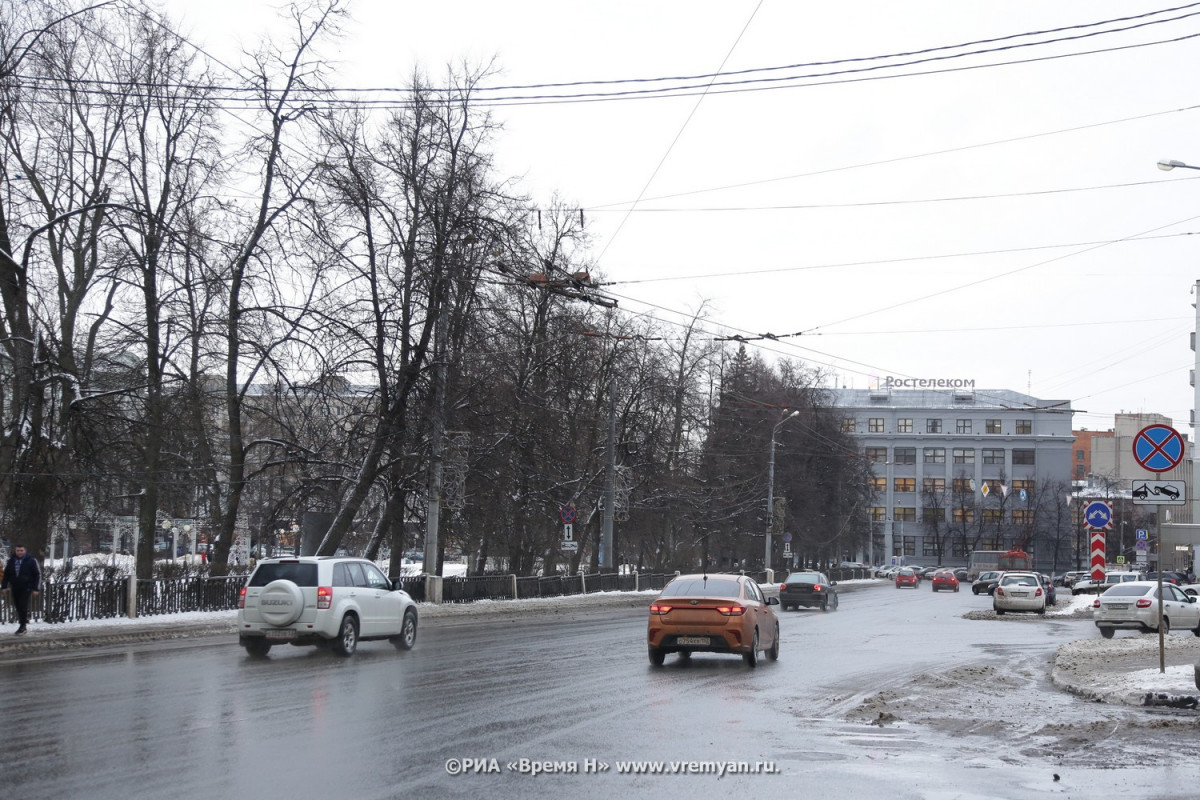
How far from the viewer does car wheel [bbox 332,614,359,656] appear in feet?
65.0

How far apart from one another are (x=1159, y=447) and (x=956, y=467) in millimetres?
117340

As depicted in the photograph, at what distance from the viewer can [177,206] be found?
3009 centimetres

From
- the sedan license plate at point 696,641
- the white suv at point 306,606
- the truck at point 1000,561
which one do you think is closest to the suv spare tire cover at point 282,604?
the white suv at point 306,606

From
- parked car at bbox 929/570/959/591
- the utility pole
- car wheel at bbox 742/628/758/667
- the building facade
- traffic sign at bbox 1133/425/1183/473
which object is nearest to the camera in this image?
traffic sign at bbox 1133/425/1183/473

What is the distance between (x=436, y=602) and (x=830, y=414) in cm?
4942

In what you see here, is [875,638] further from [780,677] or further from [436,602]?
[436,602]

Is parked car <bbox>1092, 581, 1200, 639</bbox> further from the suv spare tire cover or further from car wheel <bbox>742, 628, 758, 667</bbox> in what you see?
the suv spare tire cover

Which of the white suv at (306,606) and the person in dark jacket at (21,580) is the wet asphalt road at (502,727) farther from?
the person in dark jacket at (21,580)

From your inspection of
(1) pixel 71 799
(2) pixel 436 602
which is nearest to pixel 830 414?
(2) pixel 436 602

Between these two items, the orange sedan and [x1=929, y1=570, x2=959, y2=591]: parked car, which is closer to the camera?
the orange sedan

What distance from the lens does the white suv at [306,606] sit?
1941 cm

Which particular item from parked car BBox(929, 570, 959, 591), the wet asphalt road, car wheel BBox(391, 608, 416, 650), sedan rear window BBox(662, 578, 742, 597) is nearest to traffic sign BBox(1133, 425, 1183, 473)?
the wet asphalt road

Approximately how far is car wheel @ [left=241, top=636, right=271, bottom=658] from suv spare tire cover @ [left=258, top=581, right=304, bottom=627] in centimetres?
42

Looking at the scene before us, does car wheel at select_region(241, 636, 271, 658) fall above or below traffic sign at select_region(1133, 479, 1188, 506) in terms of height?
below
